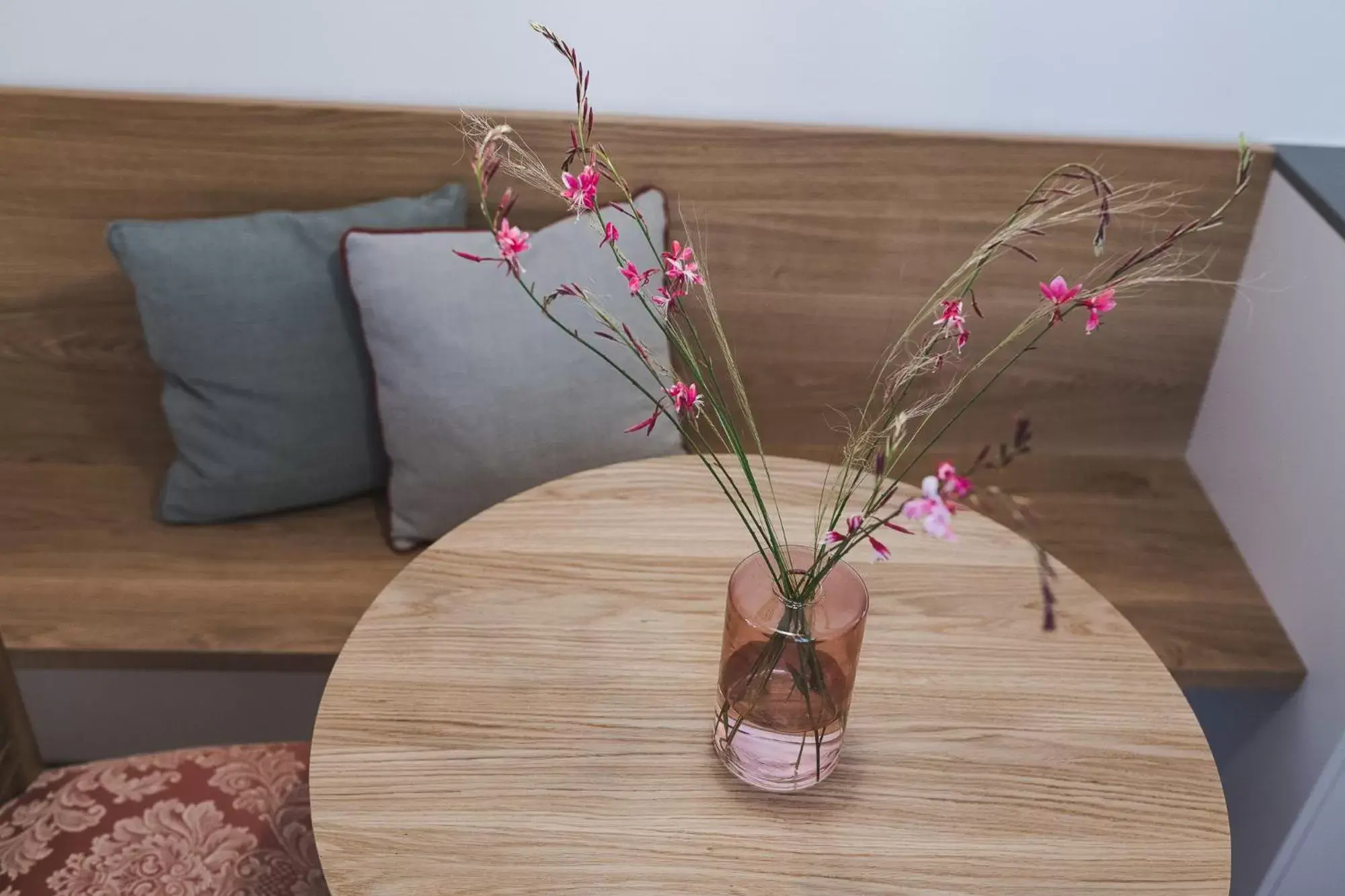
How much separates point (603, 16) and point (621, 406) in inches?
21.8

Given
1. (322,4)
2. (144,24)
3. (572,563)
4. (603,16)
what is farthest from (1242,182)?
(144,24)

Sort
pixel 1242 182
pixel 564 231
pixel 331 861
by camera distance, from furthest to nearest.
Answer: pixel 564 231
pixel 331 861
pixel 1242 182

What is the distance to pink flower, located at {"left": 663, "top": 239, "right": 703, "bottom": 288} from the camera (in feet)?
3.12

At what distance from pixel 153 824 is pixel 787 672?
0.76m

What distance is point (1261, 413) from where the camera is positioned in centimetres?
185

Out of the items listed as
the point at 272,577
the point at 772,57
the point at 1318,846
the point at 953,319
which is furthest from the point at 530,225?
the point at 1318,846

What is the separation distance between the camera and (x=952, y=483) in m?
0.77

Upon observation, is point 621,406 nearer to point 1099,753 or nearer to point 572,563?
point 572,563

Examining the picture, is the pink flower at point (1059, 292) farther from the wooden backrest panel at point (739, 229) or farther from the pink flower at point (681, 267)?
A: the wooden backrest panel at point (739, 229)

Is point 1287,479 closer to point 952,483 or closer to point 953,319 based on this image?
point 953,319

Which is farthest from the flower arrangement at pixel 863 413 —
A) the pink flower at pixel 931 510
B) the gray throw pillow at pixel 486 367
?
the gray throw pillow at pixel 486 367

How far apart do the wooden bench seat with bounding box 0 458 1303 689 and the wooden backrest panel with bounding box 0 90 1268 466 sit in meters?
0.15

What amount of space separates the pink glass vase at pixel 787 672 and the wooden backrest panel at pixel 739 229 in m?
0.88

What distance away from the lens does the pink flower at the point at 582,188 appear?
910 millimetres
